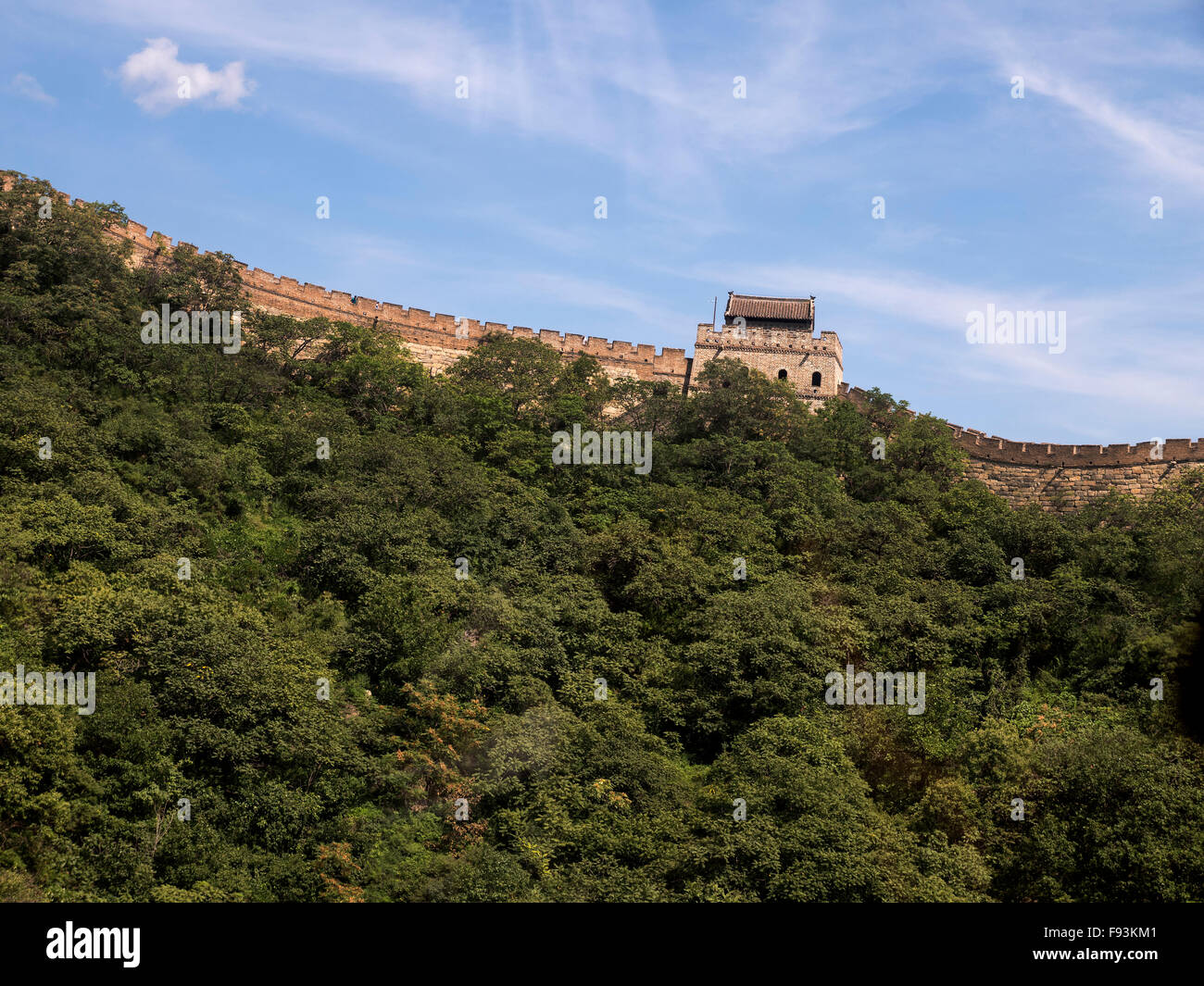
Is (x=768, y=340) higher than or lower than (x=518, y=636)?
higher

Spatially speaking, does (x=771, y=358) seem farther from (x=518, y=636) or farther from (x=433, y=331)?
(x=518, y=636)

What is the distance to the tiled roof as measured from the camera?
1639 inches

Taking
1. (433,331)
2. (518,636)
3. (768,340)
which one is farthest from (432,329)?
(518,636)

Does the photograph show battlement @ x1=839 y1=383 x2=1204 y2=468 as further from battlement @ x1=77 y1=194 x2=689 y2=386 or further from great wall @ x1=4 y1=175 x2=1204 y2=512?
battlement @ x1=77 y1=194 x2=689 y2=386

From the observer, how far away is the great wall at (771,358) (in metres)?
37.1

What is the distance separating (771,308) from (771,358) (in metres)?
2.02

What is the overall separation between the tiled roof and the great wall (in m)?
0.06

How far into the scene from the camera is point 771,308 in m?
42.0

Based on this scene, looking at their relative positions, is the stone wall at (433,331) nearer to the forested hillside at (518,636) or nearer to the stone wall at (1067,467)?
the forested hillside at (518,636)

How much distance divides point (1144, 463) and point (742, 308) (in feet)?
41.7

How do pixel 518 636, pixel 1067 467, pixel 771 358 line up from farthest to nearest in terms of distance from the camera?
pixel 771 358, pixel 1067 467, pixel 518 636

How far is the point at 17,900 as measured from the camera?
57.7 feet

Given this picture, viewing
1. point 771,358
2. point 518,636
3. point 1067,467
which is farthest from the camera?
point 771,358

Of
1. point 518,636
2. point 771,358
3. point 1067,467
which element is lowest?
point 518,636
